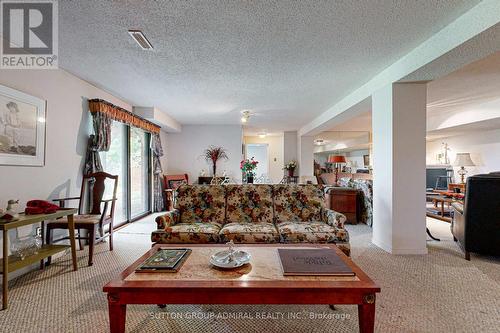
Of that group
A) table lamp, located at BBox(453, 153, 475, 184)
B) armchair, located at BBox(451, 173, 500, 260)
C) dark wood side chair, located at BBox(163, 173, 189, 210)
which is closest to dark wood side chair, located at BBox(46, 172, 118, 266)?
dark wood side chair, located at BBox(163, 173, 189, 210)

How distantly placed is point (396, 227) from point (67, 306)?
3.57 meters

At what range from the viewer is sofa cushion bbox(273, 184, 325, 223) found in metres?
3.04

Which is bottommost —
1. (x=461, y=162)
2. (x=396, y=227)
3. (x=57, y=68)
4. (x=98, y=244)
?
(x=98, y=244)

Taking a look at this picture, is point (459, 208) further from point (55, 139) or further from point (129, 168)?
point (129, 168)

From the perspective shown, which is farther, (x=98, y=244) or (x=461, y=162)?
(x=461, y=162)

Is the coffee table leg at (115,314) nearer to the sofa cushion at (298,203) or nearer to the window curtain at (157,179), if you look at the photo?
the sofa cushion at (298,203)

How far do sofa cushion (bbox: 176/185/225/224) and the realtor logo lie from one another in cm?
208

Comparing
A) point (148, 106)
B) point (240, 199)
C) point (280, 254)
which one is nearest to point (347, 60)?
point (240, 199)

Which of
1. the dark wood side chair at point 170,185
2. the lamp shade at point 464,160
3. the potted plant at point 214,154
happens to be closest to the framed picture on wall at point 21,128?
the dark wood side chair at point 170,185

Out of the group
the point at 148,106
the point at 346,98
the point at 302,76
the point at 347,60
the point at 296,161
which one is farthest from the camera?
the point at 296,161

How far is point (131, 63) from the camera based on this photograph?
2965mm

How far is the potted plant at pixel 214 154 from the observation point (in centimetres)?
709

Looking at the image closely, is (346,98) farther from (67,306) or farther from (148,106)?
(67,306)

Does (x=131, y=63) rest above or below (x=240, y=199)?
above
